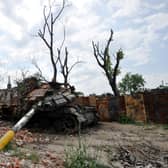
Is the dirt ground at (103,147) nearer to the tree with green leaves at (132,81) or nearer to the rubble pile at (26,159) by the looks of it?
the rubble pile at (26,159)

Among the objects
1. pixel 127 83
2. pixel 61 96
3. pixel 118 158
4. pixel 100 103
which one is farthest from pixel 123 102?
pixel 127 83

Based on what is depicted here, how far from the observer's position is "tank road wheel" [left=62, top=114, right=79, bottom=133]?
13898 millimetres

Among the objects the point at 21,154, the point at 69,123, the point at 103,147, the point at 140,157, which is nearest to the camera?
the point at 21,154

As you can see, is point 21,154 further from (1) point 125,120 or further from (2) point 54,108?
(1) point 125,120

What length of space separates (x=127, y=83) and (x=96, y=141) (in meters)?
38.4

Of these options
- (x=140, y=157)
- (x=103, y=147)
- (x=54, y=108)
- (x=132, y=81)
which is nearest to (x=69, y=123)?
(x=54, y=108)

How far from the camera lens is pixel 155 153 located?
33.4 feet

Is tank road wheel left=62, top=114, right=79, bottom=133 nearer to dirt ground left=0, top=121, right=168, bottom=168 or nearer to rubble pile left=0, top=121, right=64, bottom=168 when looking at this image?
dirt ground left=0, top=121, right=168, bottom=168

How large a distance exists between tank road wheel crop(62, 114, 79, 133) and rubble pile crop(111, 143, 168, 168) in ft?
11.7

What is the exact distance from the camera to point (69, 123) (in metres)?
14.3

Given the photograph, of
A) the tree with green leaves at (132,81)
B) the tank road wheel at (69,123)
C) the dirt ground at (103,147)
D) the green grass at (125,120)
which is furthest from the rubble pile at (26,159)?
the tree with green leaves at (132,81)

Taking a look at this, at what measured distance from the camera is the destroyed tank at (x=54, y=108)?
13935 millimetres

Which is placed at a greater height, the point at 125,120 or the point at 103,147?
the point at 125,120

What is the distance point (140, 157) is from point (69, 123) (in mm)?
5063
